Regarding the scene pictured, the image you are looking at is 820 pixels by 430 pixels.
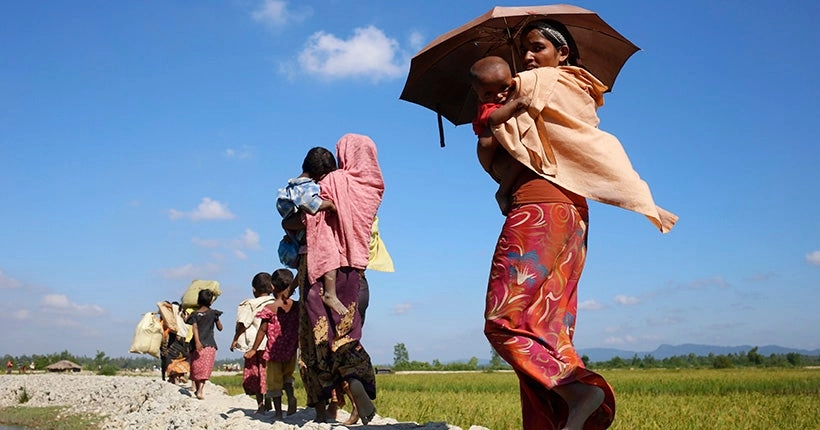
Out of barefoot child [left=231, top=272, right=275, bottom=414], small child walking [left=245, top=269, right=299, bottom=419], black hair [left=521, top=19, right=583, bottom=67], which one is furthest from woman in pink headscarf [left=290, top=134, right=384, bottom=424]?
barefoot child [left=231, top=272, right=275, bottom=414]

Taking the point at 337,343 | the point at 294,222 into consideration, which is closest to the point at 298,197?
the point at 294,222

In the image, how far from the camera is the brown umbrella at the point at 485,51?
4.09 metres

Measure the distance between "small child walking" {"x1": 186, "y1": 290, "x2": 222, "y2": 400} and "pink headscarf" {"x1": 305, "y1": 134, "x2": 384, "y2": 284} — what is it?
531 centimetres

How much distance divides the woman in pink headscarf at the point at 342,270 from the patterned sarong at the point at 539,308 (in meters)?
1.95

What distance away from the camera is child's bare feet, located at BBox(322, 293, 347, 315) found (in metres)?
5.30

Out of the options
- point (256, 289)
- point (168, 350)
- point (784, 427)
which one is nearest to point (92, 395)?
point (168, 350)

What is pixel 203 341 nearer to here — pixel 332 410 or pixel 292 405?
pixel 292 405

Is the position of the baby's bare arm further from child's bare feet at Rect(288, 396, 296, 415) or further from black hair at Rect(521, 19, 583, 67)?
child's bare feet at Rect(288, 396, 296, 415)

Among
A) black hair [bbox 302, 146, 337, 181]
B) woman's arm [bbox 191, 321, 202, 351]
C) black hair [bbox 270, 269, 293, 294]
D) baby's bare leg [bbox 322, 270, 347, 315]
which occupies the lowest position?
woman's arm [bbox 191, 321, 202, 351]

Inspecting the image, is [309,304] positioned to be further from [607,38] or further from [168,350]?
→ [168,350]

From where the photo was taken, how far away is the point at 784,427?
17.8ft

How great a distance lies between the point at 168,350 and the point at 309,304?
8940 mm

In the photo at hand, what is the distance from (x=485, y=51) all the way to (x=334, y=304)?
2.13 meters

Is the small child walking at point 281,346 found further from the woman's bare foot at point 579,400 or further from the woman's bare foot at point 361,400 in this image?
the woman's bare foot at point 579,400
